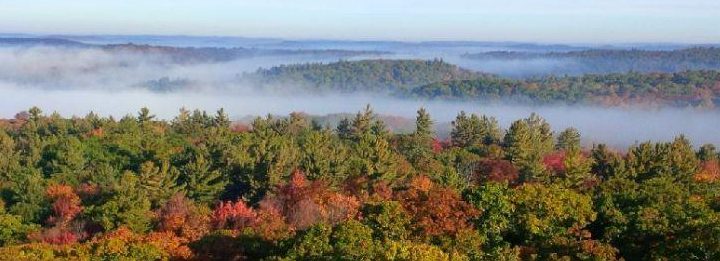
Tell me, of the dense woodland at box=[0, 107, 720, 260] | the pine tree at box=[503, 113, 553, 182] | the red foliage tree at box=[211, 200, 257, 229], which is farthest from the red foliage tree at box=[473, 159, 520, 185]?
the red foliage tree at box=[211, 200, 257, 229]

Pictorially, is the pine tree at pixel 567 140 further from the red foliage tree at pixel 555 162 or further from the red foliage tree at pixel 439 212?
the red foliage tree at pixel 439 212

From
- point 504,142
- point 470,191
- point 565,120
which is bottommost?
point 565,120

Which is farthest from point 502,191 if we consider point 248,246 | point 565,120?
point 565,120

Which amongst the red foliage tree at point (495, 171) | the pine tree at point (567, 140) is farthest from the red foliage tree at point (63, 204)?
the pine tree at point (567, 140)

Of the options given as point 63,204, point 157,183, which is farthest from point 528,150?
point 63,204

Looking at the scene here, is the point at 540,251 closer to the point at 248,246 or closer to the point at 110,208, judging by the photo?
the point at 248,246

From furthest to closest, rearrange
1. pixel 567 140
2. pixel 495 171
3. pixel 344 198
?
pixel 567 140
pixel 495 171
pixel 344 198

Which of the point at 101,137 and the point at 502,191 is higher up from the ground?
the point at 502,191

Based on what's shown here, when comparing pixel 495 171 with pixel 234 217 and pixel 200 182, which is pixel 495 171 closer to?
pixel 200 182
